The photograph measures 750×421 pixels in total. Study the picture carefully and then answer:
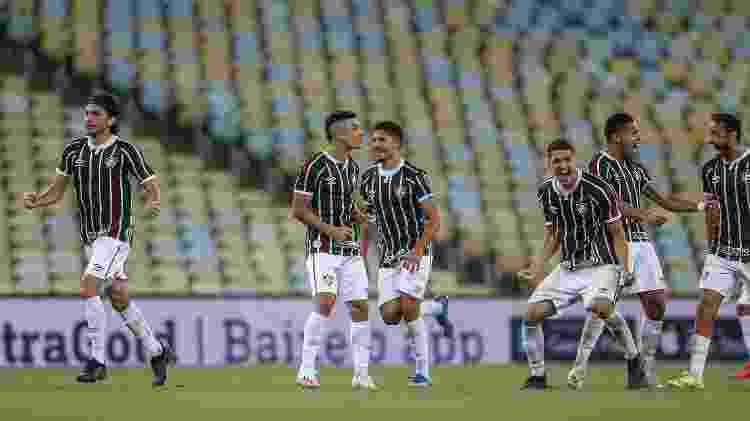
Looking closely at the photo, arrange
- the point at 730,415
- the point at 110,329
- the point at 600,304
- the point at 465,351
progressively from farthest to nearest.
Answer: the point at 465,351
the point at 110,329
the point at 600,304
the point at 730,415

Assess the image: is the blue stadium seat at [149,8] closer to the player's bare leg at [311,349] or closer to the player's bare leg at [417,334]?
the player's bare leg at [417,334]

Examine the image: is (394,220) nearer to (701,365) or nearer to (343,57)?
(701,365)

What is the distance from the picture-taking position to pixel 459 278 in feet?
66.0

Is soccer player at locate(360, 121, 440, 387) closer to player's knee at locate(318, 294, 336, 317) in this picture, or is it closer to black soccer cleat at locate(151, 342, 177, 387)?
player's knee at locate(318, 294, 336, 317)

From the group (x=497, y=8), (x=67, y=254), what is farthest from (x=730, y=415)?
(x=497, y=8)

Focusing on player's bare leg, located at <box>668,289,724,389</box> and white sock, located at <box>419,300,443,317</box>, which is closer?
player's bare leg, located at <box>668,289,724,389</box>

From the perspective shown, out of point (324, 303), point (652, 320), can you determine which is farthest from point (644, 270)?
Result: point (324, 303)

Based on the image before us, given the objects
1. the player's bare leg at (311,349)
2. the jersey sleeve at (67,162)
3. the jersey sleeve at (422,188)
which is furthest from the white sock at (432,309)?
the jersey sleeve at (67,162)

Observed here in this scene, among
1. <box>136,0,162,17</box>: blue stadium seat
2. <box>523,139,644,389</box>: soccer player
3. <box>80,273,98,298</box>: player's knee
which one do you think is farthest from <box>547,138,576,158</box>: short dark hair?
<box>136,0,162,17</box>: blue stadium seat

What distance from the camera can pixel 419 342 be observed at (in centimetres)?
1244

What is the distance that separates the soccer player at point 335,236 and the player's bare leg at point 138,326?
1169 mm

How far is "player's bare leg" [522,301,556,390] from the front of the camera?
11742mm

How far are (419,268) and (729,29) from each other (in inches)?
645

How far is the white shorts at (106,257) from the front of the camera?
11750 millimetres
